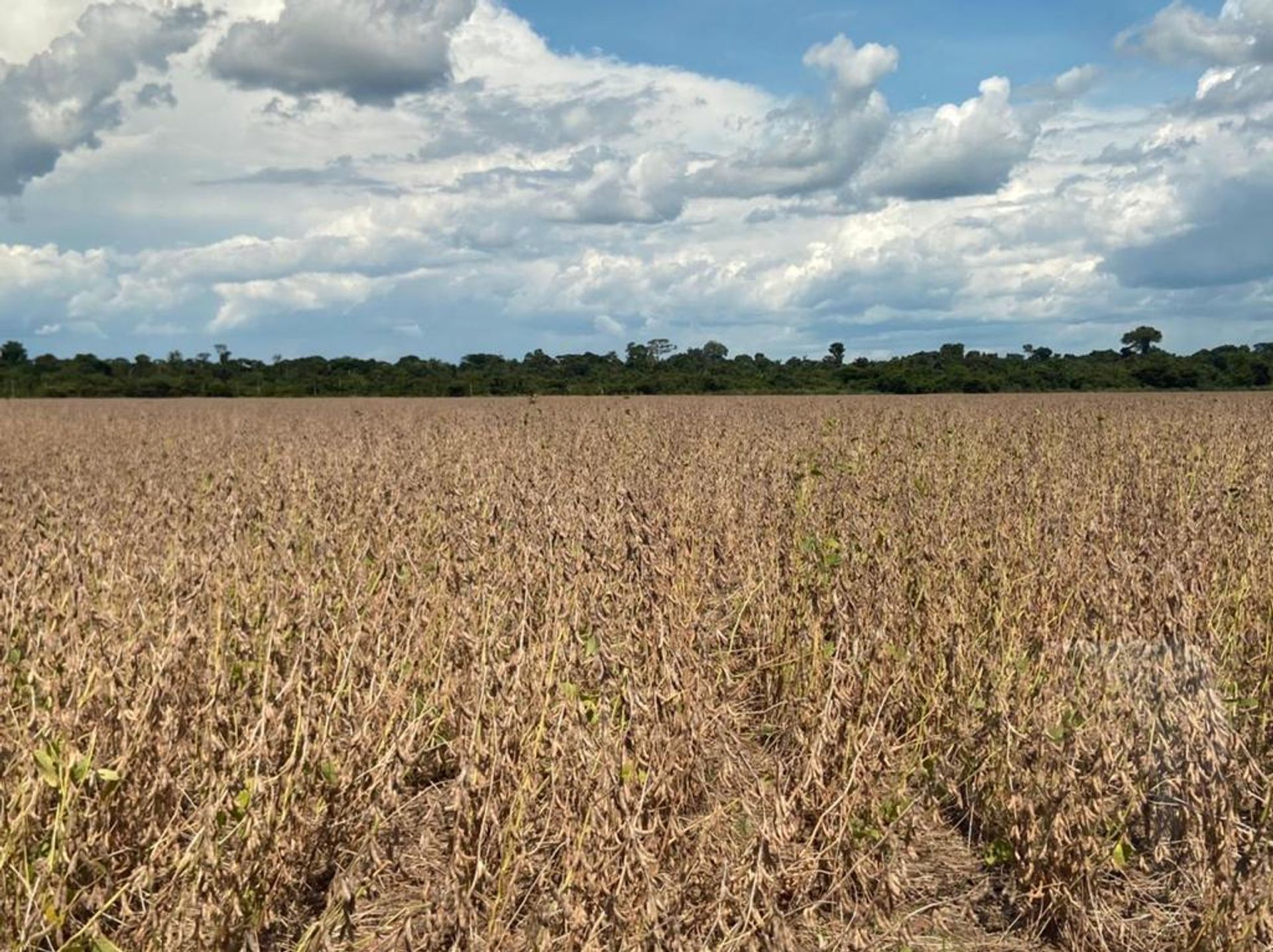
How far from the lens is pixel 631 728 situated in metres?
2.91

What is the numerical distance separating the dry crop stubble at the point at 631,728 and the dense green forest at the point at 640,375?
102 ft

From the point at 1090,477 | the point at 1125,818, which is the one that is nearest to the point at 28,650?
the point at 1125,818

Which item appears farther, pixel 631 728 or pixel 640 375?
pixel 640 375

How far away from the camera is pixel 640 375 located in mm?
43562

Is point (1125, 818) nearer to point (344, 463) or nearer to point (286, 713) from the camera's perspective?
point (286, 713)

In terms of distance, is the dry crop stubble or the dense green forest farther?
the dense green forest

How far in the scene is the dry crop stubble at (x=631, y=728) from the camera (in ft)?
8.70

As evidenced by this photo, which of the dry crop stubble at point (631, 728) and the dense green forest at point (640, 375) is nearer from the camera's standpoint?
the dry crop stubble at point (631, 728)

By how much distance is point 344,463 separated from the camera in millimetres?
9500

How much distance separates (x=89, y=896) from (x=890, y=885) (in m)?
1.92

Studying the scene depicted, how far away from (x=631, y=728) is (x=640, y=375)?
40921 mm

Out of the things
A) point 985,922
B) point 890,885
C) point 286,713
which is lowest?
point 985,922

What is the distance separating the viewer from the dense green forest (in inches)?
1551

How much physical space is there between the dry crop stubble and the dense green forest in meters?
31.0
